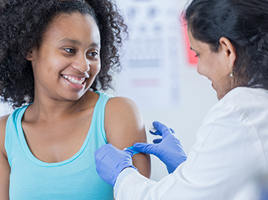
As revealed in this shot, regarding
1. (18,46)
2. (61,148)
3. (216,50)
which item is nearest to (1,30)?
(18,46)

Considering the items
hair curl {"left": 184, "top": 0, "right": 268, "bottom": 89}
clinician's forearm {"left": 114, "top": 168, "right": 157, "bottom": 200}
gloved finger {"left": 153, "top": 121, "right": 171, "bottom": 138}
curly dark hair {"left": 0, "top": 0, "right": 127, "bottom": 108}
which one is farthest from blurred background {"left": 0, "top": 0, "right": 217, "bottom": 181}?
hair curl {"left": 184, "top": 0, "right": 268, "bottom": 89}

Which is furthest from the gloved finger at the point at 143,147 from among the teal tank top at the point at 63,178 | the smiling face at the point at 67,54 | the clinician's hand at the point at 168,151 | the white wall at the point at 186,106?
the white wall at the point at 186,106

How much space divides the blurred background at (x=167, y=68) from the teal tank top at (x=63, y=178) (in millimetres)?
1803

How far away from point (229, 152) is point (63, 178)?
72 cm

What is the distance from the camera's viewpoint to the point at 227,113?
81 cm

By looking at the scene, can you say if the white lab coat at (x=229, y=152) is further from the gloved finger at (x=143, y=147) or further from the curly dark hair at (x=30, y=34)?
the curly dark hair at (x=30, y=34)

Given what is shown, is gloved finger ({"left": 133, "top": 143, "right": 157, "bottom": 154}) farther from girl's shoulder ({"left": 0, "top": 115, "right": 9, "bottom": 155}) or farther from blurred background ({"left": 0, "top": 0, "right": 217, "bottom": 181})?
blurred background ({"left": 0, "top": 0, "right": 217, "bottom": 181})

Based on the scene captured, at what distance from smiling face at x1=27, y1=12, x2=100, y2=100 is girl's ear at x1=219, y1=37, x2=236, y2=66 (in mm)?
561

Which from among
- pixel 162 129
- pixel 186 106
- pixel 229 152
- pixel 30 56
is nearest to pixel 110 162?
pixel 162 129

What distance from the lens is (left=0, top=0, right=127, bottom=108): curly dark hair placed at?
1.26 m

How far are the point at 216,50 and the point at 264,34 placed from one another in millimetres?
142

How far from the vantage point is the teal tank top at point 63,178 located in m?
1.23

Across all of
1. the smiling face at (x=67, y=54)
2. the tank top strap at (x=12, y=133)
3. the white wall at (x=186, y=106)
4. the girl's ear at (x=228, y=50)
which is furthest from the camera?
the white wall at (x=186, y=106)

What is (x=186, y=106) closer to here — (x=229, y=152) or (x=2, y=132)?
(x=2, y=132)
